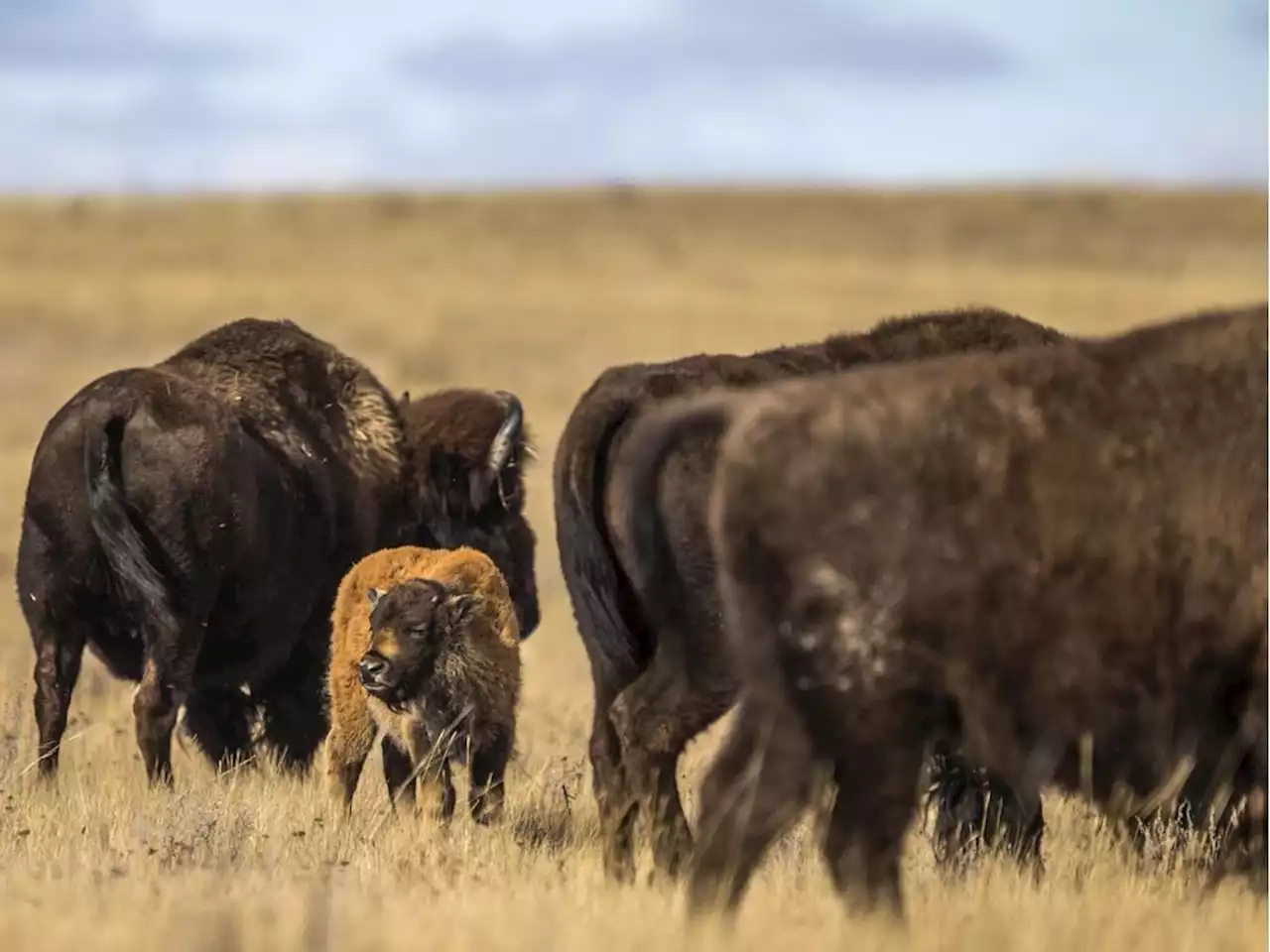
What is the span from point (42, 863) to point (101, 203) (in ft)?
187

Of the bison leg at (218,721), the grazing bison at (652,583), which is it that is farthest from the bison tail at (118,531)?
the grazing bison at (652,583)

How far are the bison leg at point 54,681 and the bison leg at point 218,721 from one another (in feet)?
3.94

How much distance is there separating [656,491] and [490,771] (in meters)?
2.42

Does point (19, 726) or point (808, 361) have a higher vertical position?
point (808, 361)

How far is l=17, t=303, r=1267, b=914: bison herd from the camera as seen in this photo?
196 inches

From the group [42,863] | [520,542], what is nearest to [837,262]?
[520,542]

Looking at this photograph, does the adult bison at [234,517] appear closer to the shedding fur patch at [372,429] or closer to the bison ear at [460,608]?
the shedding fur patch at [372,429]

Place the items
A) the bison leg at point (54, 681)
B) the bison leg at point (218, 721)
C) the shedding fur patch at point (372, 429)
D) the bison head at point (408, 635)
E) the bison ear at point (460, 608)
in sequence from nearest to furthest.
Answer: the bison head at point (408, 635) → the bison ear at point (460, 608) → the bison leg at point (54, 681) → the bison leg at point (218, 721) → the shedding fur patch at point (372, 429)

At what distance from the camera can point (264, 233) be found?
56.7 metres

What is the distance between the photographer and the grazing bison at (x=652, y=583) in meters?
6.66

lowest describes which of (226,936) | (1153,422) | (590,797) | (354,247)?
(590,797)

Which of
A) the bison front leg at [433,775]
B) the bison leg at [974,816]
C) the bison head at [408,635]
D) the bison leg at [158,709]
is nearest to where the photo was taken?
the bison leg at [974,816]

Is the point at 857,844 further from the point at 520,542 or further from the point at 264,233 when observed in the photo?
the point at 264,233

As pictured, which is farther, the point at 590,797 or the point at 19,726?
the point at 19,726
